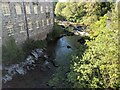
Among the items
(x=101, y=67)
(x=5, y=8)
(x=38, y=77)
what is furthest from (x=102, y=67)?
(x=5, y=8)

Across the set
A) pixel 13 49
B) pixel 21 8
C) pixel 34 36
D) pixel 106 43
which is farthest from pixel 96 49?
pixel 34 36

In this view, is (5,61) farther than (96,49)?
Yes

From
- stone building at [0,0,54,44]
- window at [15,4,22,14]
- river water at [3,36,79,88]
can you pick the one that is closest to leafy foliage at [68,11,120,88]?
river water at [3,36,79,88]

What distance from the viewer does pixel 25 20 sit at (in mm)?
30219

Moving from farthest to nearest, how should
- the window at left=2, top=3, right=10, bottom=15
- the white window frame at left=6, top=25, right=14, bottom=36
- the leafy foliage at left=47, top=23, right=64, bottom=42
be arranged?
the leafy foliage at left=47, top=23, right=64, bottom=42 → the white window frame at left=6, top=25, right=14, bottom=36 → the window at left=2, top=3, right=10, bottom=15

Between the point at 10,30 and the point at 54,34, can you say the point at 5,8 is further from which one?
A: the point at 54,34

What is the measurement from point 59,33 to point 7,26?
56.9ft

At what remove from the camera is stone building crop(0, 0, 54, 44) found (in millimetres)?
26000

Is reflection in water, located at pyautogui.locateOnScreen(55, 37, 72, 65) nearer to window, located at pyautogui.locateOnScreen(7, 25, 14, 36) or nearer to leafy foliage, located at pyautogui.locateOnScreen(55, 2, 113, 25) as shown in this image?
leafy foliage, located at pyautogui.locateOnScreen(55, 2, 113, 25)

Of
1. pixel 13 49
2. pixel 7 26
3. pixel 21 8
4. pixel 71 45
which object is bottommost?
pixel 71 45

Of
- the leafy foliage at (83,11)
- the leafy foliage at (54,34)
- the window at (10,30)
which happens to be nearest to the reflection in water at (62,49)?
the leafy foliage at (54,34)

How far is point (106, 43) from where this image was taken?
13.4 m

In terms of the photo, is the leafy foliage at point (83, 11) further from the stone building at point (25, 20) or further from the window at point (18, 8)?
the window at point (18, 8)

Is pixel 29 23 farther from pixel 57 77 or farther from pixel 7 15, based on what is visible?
pixel 57 77
